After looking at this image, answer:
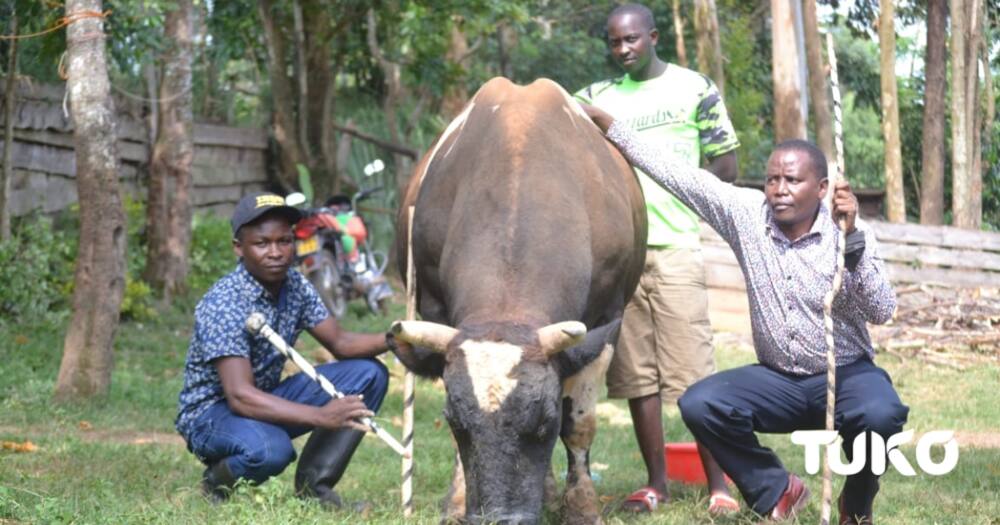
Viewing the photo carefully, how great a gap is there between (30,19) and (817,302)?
21.8ft

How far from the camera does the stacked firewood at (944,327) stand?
1166 centimetres

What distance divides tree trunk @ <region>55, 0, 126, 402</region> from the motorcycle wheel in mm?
5334

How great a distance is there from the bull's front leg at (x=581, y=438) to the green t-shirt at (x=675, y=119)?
112 cm

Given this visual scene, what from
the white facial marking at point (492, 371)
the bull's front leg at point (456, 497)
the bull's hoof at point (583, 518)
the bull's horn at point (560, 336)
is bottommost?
the bull's hoof at point (583, 518)

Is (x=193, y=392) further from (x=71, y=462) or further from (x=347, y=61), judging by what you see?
(x=347, y=61)

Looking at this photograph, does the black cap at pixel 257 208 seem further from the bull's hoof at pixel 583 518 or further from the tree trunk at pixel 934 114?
the tree trunk at pixel 934 114

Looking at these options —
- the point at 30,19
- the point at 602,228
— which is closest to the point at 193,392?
the point at 602,228

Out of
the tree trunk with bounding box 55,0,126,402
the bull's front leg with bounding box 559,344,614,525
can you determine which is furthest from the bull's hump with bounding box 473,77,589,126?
the tree trunk with bounding box 55,0,126,402

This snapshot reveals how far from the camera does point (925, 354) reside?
1168 centimetres

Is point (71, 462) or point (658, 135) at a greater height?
point (658, 135)

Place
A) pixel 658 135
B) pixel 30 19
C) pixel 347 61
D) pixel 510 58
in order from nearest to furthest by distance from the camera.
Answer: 1. pixel 658 135
2. pixel 30 19
3. pixel 347 61
4. pixel 510 58

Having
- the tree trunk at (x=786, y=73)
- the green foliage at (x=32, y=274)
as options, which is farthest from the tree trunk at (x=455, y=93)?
→ the green foliage at (x=32, y=274)

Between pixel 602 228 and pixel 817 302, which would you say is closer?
pixel 817 302

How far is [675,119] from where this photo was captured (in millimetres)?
6867
